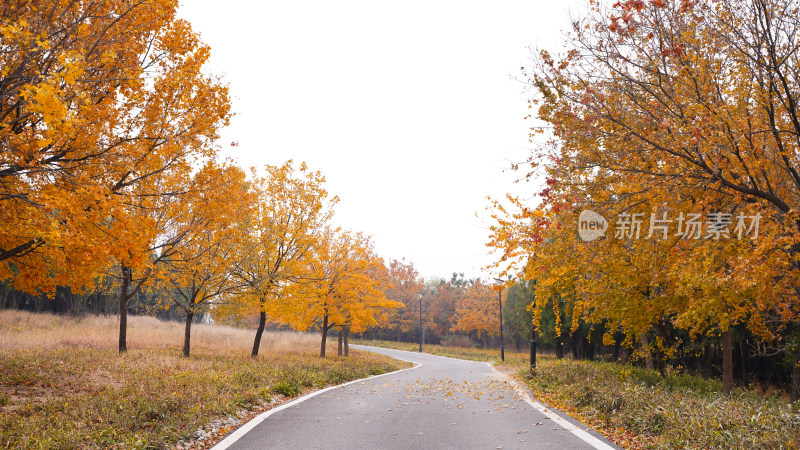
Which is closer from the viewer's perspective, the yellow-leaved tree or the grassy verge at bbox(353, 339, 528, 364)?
the yellow-leaved tree

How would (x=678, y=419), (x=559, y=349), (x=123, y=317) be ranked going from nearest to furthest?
(x=678, y=419) < (x=123, y=317) < (x=559, y=349)

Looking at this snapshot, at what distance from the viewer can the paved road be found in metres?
5.48

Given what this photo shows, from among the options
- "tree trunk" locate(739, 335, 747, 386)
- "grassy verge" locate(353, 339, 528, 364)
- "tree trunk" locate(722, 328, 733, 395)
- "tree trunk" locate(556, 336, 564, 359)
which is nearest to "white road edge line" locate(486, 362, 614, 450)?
"tree trunk" locate(722, 328, 733, 395)

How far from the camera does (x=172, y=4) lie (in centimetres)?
801

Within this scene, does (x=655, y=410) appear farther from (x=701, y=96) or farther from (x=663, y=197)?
(x=701, y=96)

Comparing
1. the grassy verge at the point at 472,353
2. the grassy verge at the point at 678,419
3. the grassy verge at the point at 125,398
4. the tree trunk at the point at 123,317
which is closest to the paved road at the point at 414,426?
the grassy verge at the point at 678,419

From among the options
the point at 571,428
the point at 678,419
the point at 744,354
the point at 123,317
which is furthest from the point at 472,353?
the point at 678,419

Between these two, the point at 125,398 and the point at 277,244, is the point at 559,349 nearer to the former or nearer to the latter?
the point at 277,244

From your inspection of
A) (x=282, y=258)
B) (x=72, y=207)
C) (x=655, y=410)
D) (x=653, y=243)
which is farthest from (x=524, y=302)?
(x=72, y=207)

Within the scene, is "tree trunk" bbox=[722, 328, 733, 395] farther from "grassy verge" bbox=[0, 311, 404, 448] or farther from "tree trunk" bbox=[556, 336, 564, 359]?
"tree trunk" bbox=[556, 336, 564, 359]

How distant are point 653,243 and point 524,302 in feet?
→ 101

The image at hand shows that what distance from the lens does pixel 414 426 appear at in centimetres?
662

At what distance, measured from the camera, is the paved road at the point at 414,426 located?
548cm

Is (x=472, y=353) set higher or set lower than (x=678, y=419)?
lower
